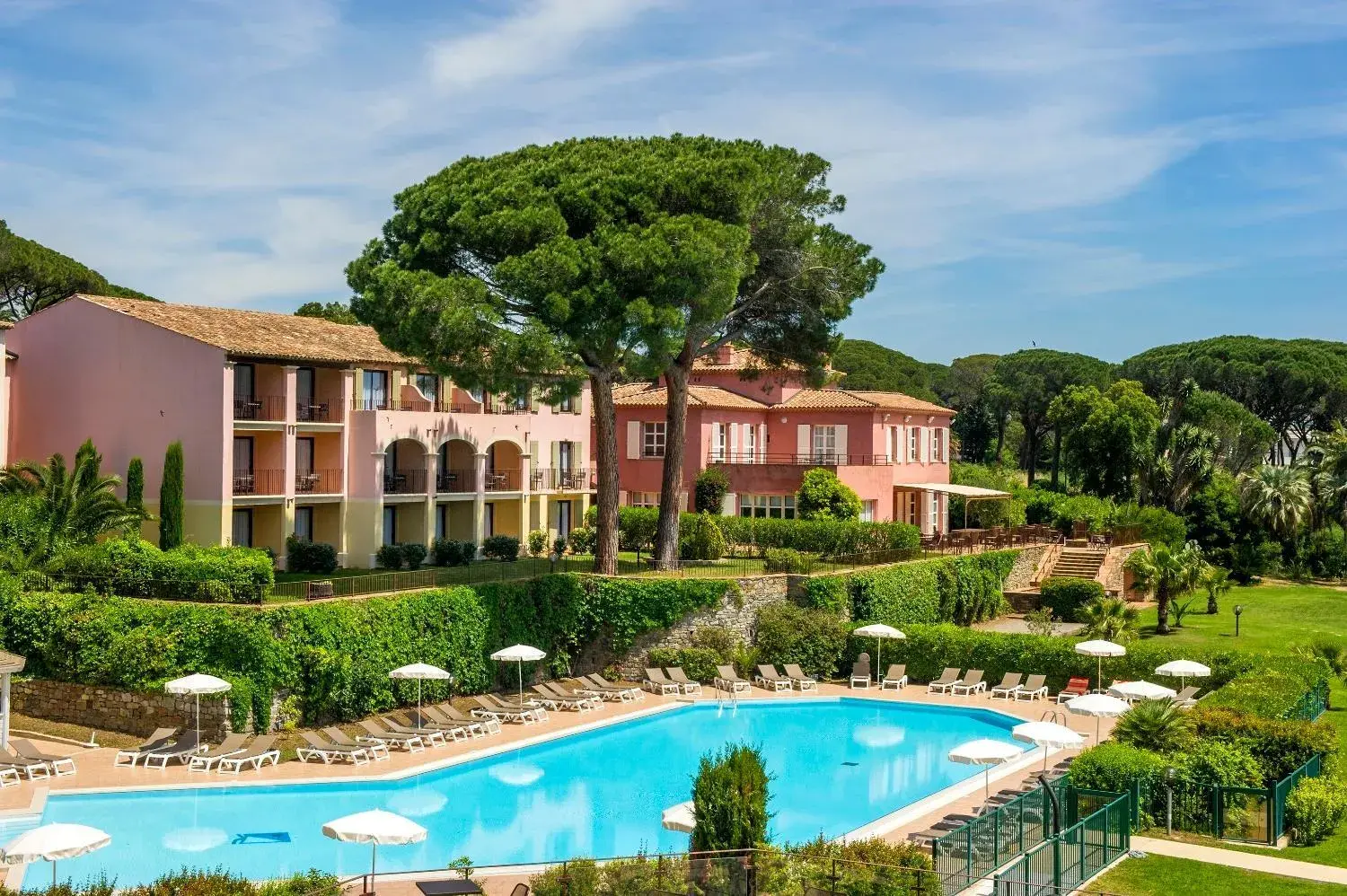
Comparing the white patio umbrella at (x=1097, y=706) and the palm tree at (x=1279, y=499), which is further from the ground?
the palm tree at (x=1279, y=499)

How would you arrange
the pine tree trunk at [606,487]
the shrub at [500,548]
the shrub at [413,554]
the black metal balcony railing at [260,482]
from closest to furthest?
the black metal balcony railing at [260,482] → the pine tree trunk at [606,487] → the shrub at [413,554] → the shrub at [500,548]

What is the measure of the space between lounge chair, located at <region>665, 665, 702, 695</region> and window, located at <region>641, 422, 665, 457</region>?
16.5 m

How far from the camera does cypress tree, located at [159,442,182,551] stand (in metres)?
34.4

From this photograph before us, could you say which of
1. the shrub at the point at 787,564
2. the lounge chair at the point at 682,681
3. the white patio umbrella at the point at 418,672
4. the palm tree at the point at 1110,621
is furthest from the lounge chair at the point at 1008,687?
the white patio umbrella at the point at 418,672

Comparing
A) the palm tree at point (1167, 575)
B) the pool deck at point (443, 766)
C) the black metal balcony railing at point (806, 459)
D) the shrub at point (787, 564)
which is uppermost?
the black metal balcony railing at point (806, 459)

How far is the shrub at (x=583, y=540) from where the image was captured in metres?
45.3

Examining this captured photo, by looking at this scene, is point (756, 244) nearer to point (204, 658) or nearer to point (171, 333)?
point (171, 333)

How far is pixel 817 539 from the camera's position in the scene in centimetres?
4547

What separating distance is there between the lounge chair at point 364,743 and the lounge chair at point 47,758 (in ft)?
15.8

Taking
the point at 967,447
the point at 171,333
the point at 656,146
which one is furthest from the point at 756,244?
the point at 967,447

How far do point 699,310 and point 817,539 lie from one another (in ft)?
44.1

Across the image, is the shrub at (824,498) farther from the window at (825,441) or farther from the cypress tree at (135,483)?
the cypress tree at (135,483)

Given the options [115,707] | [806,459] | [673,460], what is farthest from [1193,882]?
[806,459]

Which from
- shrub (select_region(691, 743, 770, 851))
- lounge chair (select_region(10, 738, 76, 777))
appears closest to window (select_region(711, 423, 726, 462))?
lounge chair (select_region(10, 738, 76, 777))
